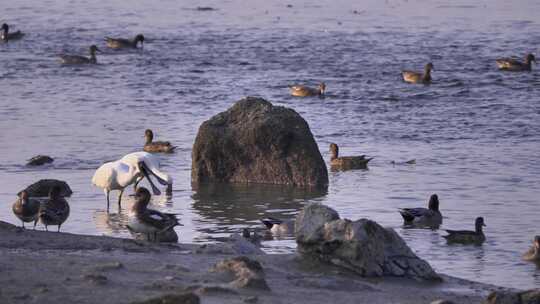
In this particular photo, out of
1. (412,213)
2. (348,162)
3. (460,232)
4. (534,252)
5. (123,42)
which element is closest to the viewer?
(534,252)

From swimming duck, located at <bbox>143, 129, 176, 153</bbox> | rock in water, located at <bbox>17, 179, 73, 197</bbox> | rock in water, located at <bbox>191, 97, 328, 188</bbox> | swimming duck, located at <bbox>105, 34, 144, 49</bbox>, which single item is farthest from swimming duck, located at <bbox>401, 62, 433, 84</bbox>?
rock in water, located at <bbox>17, 179, 73, 197</bbox>

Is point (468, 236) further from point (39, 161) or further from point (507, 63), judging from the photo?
point (507, 63)

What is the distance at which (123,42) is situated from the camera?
32719 mm

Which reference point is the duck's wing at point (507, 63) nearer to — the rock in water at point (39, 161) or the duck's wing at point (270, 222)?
the rock in water at point (39, 161)

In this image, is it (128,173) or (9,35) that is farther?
(9,35)

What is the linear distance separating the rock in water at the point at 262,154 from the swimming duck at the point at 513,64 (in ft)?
37.6

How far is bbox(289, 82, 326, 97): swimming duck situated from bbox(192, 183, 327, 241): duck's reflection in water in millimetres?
7860

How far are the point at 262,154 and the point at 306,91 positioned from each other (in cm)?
764

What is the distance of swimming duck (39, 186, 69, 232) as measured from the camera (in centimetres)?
1259

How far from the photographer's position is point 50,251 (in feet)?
33.8

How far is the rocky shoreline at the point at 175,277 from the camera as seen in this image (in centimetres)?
838

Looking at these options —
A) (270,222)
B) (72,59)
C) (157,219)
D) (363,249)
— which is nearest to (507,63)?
(72,59)

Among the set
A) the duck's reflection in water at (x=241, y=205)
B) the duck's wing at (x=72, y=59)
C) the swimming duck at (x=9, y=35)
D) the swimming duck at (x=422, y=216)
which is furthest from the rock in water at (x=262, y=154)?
the swimming duck at (x=9, y=35)

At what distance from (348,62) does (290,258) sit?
1916cm
